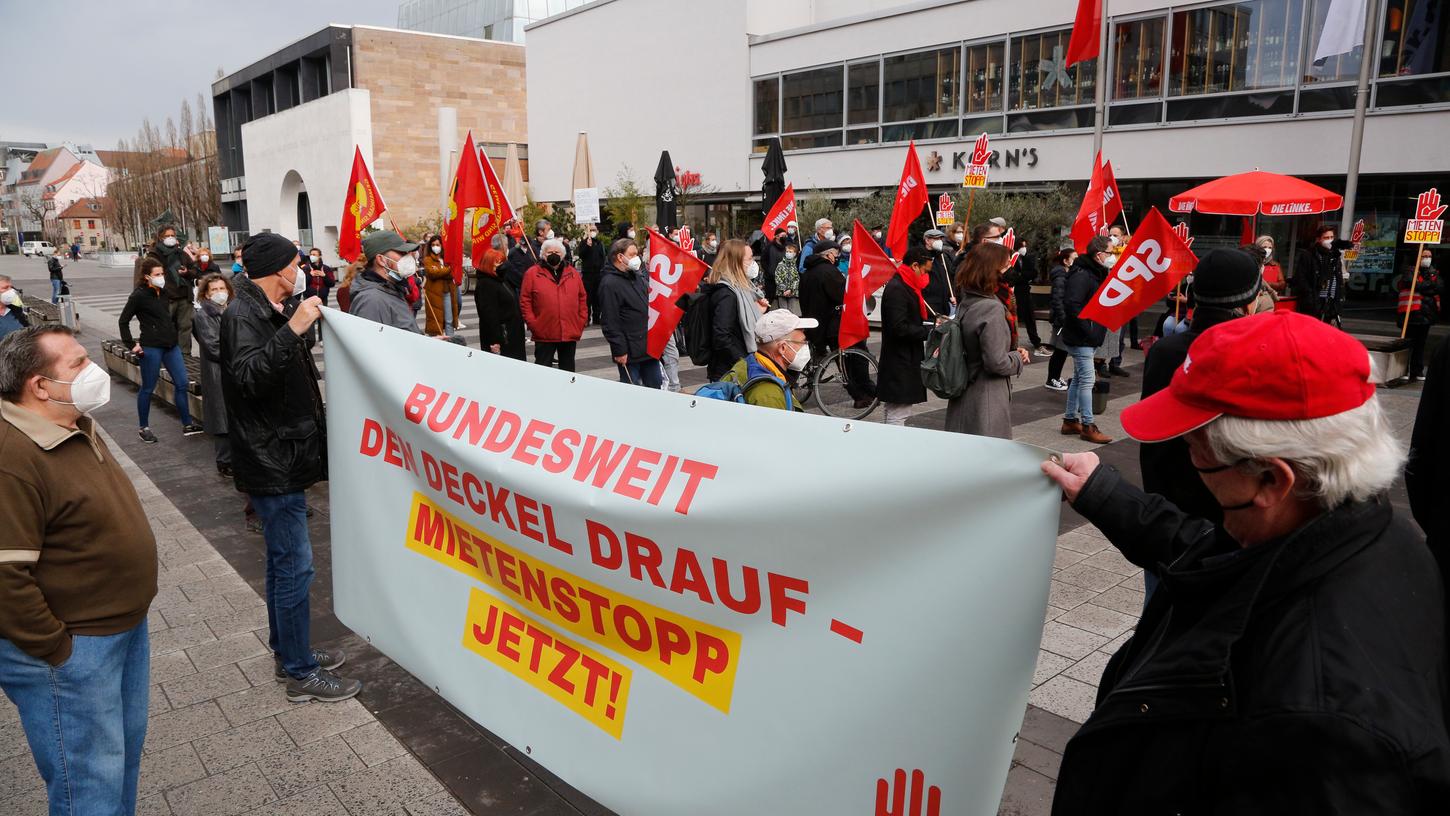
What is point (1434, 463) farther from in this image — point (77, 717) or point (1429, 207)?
point (1429, 207)

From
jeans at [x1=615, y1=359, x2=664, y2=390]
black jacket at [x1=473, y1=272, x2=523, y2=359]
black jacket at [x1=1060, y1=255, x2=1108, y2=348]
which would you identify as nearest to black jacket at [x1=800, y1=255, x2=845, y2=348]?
jeans at [x1=615, y1=359, x2=664, y2=390]

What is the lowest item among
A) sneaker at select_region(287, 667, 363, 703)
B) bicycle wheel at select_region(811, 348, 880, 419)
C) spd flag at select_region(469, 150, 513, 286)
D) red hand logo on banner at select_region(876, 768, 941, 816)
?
sneaker at select_region(287, 667, 363, 703)

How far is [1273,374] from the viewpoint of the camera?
138 cm

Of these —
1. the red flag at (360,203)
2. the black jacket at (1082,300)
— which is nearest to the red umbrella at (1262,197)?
the black jacket at (1082,300)

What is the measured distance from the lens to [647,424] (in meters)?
2.67

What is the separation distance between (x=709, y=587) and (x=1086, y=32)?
17611 millimetres

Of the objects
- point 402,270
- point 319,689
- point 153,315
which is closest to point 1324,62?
point 402,270

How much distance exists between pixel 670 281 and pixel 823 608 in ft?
18.0

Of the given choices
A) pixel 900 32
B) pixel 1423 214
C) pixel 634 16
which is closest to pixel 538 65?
pixel 634 16

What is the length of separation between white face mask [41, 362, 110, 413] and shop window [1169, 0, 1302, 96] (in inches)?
878

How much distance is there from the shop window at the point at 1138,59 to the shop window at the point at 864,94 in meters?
6.99

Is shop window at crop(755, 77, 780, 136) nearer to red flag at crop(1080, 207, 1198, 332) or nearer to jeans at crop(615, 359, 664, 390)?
jeans at crop(615, 359, 664, 390)

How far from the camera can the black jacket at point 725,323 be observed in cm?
785

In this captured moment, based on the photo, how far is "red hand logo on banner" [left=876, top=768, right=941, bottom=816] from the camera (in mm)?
2133
